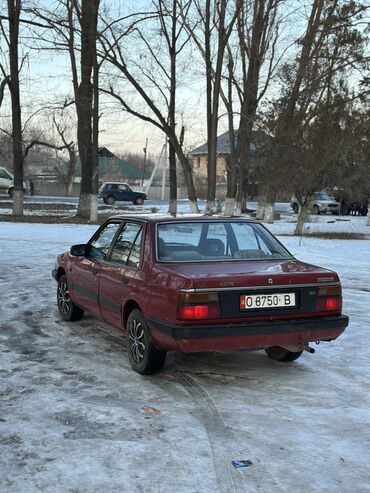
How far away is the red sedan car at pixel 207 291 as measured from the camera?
458 cm

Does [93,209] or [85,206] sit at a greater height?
[85,206]

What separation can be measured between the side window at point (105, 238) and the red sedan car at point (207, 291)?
0.07 m

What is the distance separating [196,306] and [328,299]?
123 centimetres

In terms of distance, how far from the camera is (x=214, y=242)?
5.52 metres

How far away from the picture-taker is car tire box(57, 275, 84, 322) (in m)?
7.09

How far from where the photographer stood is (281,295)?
4777 millimetres

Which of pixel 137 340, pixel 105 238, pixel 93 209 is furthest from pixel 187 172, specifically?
pixel 137 340

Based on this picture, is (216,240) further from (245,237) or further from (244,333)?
(244,333)

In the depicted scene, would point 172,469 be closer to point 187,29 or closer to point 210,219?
point 210,219

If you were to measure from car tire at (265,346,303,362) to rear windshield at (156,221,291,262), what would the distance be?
3.03ft

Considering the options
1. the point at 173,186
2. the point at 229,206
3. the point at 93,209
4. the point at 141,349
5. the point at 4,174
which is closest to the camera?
the point at 141,349

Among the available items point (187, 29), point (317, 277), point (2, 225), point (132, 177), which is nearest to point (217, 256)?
point (317, 277)

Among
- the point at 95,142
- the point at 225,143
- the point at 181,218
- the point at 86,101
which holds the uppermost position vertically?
the point at 225,143

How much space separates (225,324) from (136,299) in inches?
36.1
